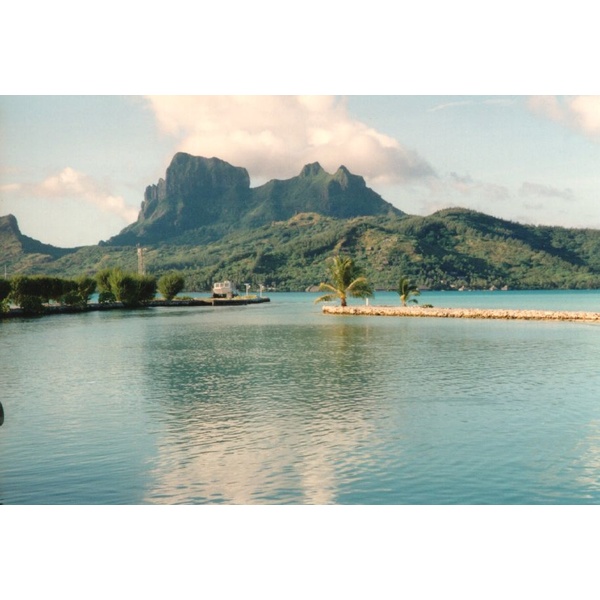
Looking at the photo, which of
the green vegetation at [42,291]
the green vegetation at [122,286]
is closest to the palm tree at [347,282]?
the green vegetation at [42,291]

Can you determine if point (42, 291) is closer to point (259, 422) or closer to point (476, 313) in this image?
point (476, 313)

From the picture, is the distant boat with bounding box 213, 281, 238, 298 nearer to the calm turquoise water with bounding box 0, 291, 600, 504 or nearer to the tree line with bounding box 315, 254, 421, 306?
the tree line with bounding box 315, 254, 421, 306

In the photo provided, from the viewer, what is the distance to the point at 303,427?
18125mm

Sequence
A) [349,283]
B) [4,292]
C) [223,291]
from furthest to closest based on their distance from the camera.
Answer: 1. [223,291]
2. [349,283]
3. [4,292]

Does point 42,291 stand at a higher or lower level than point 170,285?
lower

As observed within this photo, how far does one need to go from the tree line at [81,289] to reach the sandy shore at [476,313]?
37962mm

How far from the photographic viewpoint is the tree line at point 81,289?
85.9 meters

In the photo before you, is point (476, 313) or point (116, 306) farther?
point (116, 306)

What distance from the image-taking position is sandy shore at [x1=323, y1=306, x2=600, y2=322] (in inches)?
2571

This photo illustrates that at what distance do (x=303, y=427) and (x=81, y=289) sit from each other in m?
88.8

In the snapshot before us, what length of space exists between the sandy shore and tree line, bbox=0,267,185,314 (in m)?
38.0

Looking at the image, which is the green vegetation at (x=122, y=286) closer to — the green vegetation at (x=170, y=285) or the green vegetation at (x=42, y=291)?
the green vegetation at (x=42, y=291)

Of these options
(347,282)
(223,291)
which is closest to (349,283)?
(347,282)

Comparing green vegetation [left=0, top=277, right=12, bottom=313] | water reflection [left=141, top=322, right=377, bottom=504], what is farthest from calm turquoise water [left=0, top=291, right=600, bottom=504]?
green vegetation [left=0, top=277, right=12, bottom=313]
